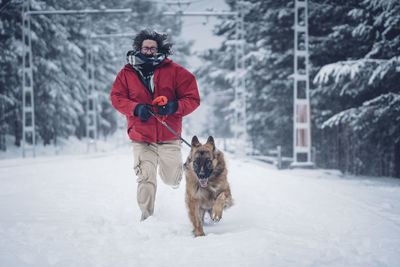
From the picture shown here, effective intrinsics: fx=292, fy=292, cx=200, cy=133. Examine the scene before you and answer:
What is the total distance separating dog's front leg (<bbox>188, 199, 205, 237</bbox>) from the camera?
3625 millimetres

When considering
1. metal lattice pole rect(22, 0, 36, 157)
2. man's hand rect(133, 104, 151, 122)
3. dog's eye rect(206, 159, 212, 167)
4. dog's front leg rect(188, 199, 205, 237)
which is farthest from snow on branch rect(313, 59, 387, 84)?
metal lattice pole rect(22, 0, 36, 157)

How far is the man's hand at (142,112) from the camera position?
146 inches

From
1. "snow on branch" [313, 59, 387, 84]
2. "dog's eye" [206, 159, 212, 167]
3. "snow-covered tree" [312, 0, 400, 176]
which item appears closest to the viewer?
"dog's eye" [206, 159, 212, 167]

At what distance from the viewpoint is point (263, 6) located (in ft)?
47.5

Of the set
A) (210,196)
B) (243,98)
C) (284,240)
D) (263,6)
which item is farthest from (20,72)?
(284,240)

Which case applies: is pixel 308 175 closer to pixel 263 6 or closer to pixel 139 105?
pixel 139 105

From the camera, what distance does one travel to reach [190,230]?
12.6ft

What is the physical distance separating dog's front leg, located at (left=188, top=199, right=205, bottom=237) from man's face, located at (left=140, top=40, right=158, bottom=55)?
84.1 inches

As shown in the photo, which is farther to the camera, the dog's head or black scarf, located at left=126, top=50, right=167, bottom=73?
black scarf, located at left=126, top=50, right=167, bottom=73

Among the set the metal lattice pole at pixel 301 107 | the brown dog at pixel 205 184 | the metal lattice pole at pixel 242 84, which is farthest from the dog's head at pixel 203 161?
the metal lattice pole at pixel 242 84

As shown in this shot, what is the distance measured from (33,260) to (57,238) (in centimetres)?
62

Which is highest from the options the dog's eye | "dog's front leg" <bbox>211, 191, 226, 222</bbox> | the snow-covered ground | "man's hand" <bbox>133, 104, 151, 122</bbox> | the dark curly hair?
the dark curly hair

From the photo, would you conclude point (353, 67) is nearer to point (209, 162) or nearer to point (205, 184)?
point (209, 162)

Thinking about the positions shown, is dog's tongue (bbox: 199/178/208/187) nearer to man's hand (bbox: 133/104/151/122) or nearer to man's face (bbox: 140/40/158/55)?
man's hand (bbox: 133/104/151/122)
